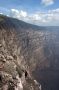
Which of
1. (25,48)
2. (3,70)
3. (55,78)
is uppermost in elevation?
(3,70)

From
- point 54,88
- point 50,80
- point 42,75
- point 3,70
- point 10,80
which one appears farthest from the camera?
point 42,75

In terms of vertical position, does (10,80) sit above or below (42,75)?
above

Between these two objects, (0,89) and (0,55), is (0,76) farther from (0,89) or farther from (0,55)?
(0,55)

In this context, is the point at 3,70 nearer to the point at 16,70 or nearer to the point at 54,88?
the point at 16,70

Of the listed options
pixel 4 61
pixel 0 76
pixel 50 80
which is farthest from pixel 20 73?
pixel 50 80

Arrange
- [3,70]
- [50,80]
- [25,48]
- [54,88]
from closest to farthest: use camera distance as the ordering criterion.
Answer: [3,70], [54,88], [50,80], [25,48]

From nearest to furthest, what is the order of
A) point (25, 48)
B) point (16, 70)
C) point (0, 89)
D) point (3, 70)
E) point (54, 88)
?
point (0, 89) → point (3, 70) → point (16, 70) → point (54, 88) → point (25, 48)

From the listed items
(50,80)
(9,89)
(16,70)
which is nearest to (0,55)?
(16,70)

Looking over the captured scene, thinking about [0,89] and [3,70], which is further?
[3,70]

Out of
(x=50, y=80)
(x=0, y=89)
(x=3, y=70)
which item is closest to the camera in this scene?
(x=0, y=89)
